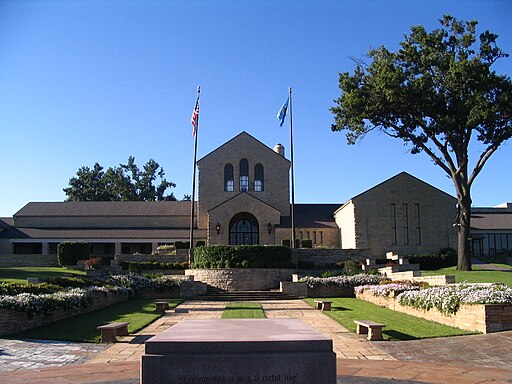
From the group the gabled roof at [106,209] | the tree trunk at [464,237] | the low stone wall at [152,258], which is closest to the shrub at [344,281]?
the tree trunk at [464,237]

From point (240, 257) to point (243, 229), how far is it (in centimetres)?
1210

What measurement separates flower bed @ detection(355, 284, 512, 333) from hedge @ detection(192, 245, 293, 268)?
1459 cm

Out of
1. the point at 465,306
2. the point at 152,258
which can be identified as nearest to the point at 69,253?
the point at 152,258

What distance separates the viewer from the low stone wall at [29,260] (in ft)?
135

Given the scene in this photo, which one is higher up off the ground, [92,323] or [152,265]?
[152,265]

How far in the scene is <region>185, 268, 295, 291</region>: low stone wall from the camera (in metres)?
34.0

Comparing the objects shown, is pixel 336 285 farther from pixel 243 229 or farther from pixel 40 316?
pixel 243 229

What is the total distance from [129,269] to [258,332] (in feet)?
103

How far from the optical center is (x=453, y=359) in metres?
11.4

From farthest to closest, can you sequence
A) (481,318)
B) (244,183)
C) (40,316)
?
1. (244,183)
2. (40,316)
3. (481,318)

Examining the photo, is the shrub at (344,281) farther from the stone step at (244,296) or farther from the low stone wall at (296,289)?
the stone step at (244,296)

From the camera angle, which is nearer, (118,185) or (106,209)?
(106,209)

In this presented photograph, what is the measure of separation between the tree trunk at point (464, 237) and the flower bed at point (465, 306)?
14184 mm

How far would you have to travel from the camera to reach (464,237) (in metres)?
34.0
